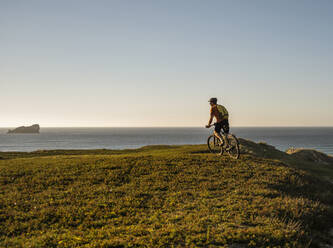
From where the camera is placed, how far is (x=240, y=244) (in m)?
8.00

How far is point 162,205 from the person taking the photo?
1184 cm

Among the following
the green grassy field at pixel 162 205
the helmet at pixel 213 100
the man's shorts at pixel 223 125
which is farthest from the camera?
the man's shorts at pixel 223 125

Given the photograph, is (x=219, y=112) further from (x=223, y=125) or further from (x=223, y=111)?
(x=223, y=125)

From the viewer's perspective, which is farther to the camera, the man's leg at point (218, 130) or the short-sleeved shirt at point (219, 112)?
the man's leg at point (218, 130)

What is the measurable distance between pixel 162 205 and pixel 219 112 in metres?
9.42

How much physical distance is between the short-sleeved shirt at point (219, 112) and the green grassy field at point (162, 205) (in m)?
3.45

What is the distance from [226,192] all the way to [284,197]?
9.41 ft

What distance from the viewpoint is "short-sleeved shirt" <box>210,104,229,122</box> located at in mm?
18797

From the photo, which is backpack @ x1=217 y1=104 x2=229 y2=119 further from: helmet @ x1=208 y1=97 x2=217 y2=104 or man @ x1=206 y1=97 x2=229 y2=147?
helmet @ x1=208 y1=97 x2=217 y2=104

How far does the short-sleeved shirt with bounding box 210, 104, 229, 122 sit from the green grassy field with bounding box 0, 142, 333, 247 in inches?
136

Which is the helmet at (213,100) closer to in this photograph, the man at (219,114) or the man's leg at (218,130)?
the man at (219,114)

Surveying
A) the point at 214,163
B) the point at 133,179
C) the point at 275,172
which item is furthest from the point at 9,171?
the point at 275,172

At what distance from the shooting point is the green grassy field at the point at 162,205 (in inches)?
334

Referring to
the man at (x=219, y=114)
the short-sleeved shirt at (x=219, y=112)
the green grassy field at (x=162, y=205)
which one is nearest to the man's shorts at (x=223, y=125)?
the man at (x=219, y=114)
